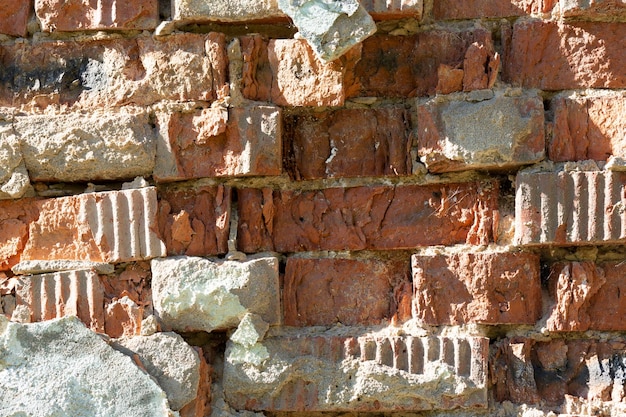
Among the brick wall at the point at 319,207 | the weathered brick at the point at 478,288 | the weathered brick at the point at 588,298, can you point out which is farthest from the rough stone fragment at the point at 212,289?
the weathered brick at the point at 588,298

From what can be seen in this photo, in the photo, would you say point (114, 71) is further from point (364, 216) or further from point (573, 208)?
point (573, 208)

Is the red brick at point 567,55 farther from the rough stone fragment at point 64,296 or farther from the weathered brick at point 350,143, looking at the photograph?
the rough stone fragment at point 64,296

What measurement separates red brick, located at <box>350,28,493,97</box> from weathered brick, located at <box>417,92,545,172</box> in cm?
7

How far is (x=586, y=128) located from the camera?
1.59 m

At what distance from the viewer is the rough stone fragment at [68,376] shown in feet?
5.01

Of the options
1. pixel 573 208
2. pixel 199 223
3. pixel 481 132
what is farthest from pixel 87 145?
pixel 573 208

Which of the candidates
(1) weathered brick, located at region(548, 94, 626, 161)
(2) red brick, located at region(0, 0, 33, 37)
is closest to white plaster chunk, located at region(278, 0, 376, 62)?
(1) weathered brick, located at region(548, 94, 626, 161)

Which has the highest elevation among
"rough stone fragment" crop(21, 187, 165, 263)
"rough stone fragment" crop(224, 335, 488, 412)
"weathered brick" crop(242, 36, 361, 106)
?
"weathered brick" crop(242, 36, 361, 106)

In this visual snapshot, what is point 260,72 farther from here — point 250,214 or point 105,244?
point 105,244

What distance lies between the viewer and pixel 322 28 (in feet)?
5.11

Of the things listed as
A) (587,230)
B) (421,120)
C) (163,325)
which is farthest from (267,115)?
(587,230)

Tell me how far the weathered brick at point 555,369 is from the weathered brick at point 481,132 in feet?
1.09

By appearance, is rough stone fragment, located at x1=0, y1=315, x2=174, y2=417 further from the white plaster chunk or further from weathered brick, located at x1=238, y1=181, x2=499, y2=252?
the white plaster chunk

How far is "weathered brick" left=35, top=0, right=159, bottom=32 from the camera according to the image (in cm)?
165
